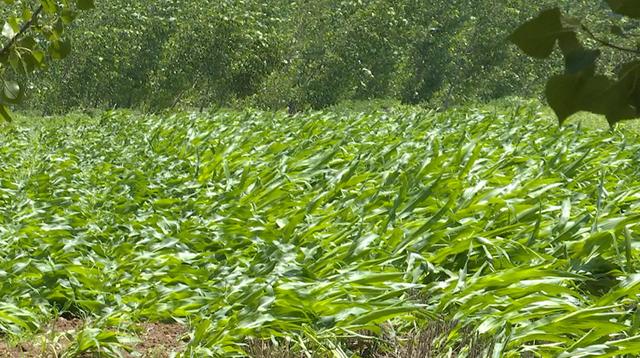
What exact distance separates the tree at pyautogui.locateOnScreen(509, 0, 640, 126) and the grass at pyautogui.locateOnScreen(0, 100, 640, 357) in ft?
8.05

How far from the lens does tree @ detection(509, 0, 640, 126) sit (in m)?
0.79

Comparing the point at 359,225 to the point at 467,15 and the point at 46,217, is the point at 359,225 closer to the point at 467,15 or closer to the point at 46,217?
the point at 46,217

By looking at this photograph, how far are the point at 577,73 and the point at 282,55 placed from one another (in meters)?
24.8

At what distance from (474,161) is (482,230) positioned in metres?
1.70

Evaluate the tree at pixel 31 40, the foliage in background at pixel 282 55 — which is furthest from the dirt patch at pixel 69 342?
the foliage in background at pixel 282 55

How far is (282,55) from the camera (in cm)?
2533

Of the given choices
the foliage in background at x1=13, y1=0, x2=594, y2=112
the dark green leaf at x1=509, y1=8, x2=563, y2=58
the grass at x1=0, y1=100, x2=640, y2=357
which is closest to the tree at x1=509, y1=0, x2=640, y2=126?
the dark green leaf at x1=509, y1=8, x2=563, y2=58

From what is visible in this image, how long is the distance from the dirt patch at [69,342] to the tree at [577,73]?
119 inches

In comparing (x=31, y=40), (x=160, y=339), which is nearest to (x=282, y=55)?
(x=160, y=339)

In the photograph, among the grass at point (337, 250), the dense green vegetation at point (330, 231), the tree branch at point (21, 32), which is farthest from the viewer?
the grass at point (337, 250)

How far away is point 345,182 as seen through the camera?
6141mm

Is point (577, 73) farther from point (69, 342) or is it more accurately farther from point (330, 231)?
point (330, 231)

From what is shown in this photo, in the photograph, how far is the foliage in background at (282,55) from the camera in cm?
2409

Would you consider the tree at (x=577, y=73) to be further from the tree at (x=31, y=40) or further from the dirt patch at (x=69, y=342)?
the dirt patch at (x=69, y=342)
